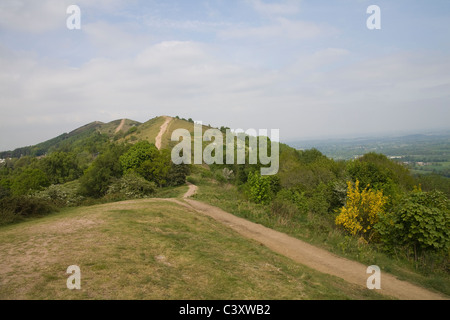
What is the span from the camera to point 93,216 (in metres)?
12.8

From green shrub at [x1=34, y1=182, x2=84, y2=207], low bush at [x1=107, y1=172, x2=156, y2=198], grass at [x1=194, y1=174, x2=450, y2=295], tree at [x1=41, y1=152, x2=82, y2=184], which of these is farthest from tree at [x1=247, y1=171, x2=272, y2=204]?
tree at [x1=41, y1=152, x2=82, y2=184]

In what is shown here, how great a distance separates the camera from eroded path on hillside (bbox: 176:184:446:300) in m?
8.73

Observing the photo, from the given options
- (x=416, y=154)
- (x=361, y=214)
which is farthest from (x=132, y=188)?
(x=416, y=154)

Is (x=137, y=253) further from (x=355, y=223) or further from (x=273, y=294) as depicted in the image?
(x=355, y=223)

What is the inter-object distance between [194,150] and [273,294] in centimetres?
5014

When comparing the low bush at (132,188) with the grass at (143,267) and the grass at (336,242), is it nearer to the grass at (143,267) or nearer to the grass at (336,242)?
the grass at (336,242)

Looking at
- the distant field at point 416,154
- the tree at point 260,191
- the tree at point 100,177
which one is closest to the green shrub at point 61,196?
the tree at point 100,177

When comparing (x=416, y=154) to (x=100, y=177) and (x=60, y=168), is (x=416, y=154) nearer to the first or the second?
(x=100, y=177)

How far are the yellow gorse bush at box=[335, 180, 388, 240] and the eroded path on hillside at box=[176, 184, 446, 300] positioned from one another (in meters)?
3.36

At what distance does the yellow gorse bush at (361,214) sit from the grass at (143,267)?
697 centimetres

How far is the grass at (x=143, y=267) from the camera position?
585cm

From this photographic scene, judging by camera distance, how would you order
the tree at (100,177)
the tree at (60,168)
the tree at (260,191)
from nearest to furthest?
the tree at (260,191)
the tree at (100,177)
the tree at (60,168)

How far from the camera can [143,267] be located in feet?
23.4
